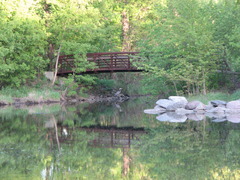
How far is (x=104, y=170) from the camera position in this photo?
23.7ft

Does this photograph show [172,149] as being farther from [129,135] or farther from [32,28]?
[32,28]

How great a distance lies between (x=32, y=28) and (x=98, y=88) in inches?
385

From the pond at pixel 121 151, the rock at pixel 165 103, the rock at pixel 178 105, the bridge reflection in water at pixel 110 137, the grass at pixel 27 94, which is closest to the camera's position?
the pond at pixel 121 151

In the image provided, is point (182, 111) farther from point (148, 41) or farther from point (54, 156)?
point (54, 156)

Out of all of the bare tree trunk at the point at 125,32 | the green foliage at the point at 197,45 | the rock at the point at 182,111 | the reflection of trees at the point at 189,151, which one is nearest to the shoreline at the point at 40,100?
the bare tree trunk at the point at 125,32

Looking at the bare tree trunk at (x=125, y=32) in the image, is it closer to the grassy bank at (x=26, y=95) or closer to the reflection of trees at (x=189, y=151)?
the grassy bank at (x=26, y=95)

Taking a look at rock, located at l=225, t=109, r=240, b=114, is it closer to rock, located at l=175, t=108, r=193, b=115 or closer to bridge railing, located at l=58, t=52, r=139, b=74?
rock, located at l=175, t=108, r=193, b=115

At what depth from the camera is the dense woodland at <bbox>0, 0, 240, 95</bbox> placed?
2222 cm

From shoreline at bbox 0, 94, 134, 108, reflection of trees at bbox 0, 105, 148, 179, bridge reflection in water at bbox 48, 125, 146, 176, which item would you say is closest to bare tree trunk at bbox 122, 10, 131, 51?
shoreline at bbox 0, 94, 134, 108

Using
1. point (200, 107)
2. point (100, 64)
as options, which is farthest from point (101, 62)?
point (200, 107)

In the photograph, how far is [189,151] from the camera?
888 centimetres

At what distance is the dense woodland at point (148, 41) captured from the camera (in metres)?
22.2

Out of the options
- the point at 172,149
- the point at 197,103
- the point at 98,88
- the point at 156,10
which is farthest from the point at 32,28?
the point at 172,149

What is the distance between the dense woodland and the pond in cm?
858
